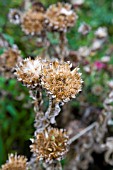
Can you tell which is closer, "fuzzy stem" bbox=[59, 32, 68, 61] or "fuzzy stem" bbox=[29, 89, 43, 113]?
"fuzzy stem" bbox=[29, 89, 43, 113]

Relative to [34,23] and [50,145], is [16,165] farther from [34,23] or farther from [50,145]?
[34,23]

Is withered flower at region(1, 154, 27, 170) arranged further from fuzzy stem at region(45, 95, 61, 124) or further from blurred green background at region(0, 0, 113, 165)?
blurred green background at region(0, 0, 113, 165)

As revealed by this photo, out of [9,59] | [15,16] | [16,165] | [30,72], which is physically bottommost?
[16,165]

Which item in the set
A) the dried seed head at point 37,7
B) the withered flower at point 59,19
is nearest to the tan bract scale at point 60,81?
the withered flower at point 59,19

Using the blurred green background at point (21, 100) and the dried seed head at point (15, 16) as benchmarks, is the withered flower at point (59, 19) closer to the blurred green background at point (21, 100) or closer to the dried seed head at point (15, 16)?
the dried seed head at point (15, 16)

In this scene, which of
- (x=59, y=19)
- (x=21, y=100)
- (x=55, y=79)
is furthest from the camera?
(x=21, y=100)

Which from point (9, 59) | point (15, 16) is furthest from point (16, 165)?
point (15, 16)

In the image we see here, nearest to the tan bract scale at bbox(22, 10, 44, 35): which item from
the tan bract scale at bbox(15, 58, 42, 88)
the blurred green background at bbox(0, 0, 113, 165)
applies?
the blurred green background at bbox(0, 0, 113, 165)
